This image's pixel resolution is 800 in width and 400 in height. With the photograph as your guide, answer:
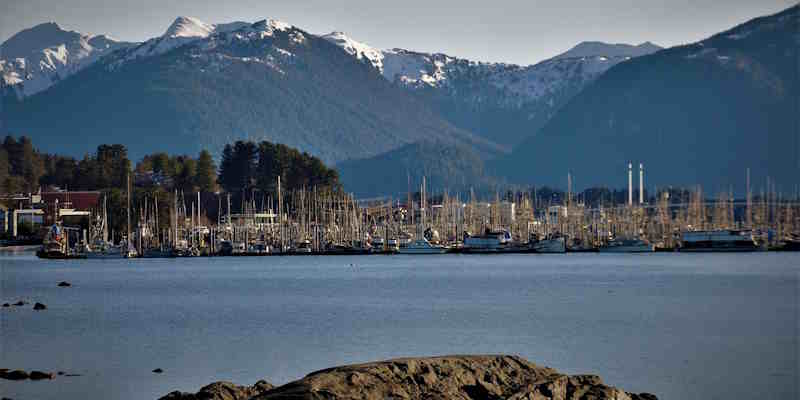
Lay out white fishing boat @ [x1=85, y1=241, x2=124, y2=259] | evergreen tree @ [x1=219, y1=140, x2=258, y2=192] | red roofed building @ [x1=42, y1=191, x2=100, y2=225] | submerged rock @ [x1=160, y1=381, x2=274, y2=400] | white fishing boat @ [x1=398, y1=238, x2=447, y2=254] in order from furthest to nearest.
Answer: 1. evergreen tree @ [x1=219, y1=140, x2=258, y2=192]
2. red roofed building @ [x1=42, y1=191, x2=100, y2=225]
3. white fishing boat @ [x1=398, y1=238, x2=447, y2=254]
4. white fishing boat @ [x1=85, y1=241, x2=124, y2=259]
5. submerged rock @ [x1=160, y1=381, x2=274, y2=400]

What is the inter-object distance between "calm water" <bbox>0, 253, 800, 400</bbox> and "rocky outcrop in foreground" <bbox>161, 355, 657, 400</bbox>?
21.8ft

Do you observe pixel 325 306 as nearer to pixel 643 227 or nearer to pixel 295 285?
pixel 295 285

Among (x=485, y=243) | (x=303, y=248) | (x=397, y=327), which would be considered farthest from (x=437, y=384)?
(x=485, y=243)

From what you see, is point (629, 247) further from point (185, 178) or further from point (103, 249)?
point (185, 178)

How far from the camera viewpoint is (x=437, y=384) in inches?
1043

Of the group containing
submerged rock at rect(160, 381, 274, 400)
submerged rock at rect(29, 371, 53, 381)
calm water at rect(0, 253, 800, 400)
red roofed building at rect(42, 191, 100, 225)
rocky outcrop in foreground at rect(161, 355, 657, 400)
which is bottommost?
calm water at rect(0, 253, 800, 400)

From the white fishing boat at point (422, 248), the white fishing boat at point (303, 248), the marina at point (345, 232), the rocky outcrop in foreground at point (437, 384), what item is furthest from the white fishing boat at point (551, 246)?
the rocky outcrop in foreground at point (437, 384)

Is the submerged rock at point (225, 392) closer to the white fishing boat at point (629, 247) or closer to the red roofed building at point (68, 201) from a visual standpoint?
the white fishing boat at point (629, 247)

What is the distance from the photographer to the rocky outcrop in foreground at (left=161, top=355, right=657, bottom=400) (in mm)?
24875

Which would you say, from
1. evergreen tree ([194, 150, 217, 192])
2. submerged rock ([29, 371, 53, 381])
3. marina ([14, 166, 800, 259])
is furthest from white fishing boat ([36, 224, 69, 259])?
submerged rock ([29, 371, 53, 381])

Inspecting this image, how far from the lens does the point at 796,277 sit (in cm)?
9381

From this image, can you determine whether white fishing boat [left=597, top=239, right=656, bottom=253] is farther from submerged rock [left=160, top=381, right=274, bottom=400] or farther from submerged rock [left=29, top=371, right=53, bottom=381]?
submerged rock [left=160, top=381, right=274, bottom=400]

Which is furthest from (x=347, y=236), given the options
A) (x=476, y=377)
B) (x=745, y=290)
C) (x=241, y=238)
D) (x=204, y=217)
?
(x=476, y=377)

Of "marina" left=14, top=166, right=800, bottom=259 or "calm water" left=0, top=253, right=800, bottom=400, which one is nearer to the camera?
"calm water" left=0, top=253, right=800, bottom=400
